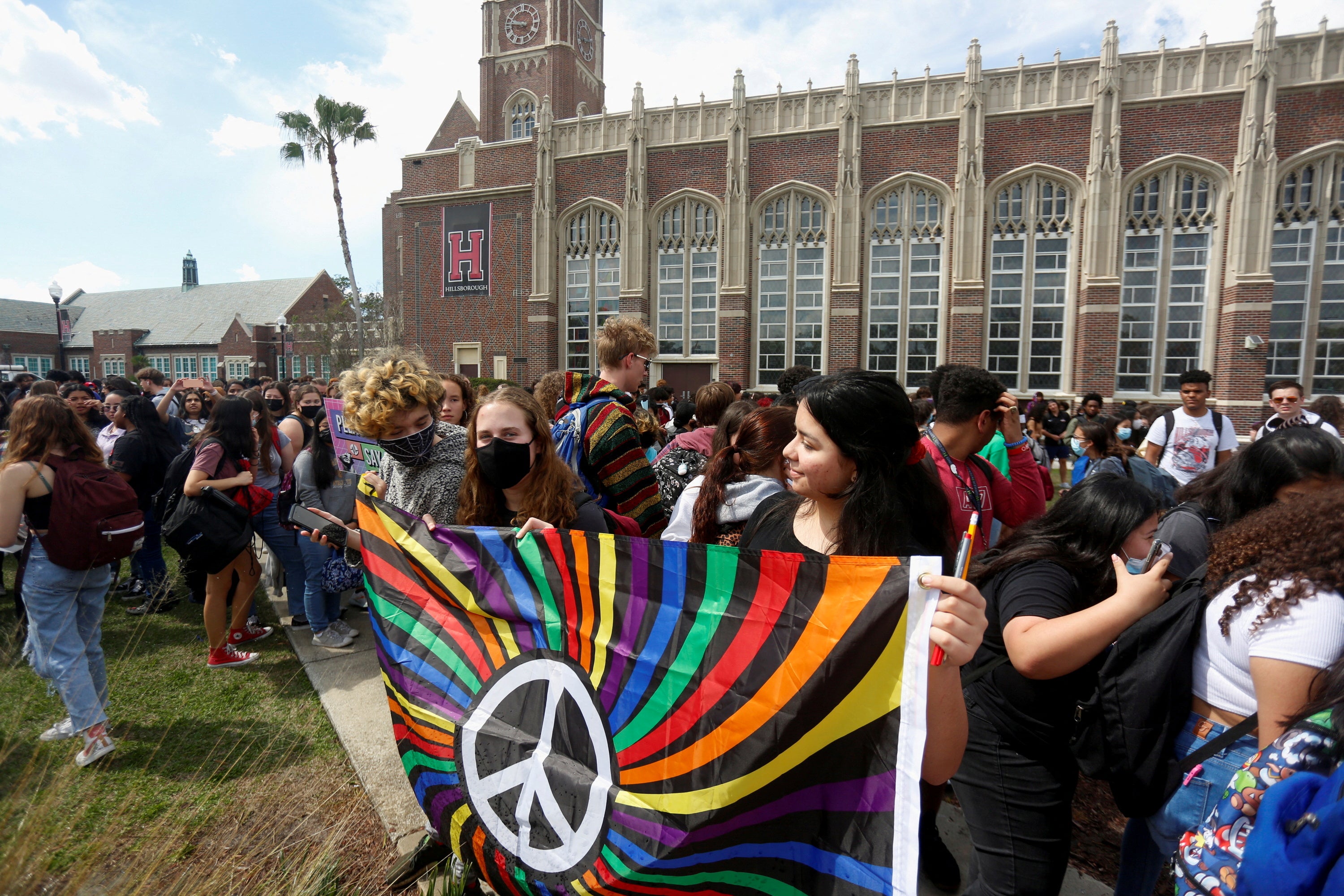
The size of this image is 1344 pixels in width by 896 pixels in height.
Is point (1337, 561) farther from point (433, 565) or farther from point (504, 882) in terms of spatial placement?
point (433, 565)

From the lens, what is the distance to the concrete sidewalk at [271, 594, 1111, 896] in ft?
8.87

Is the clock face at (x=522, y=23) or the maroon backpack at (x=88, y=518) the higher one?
the clock face at (x=522, y=23)

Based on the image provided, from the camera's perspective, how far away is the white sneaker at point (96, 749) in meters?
3.08

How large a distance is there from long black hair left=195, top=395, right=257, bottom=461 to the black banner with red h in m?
22.4

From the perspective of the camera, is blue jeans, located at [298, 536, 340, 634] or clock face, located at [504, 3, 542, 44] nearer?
blue jeans, located at [298, 536, 340, 634]

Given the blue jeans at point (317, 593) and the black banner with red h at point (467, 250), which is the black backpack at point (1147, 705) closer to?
the blue jeans at point (317, 593)

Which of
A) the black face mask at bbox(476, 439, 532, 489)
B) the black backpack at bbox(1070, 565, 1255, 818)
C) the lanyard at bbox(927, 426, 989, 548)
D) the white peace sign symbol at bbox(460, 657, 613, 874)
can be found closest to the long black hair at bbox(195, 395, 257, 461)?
the black face mask at bbox(476, 439, 532, 489)

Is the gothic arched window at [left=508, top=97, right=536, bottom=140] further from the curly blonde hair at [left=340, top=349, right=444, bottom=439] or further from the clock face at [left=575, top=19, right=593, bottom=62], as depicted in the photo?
the curly blonde hair at [left=340, top=349, right=444, bottom=439]

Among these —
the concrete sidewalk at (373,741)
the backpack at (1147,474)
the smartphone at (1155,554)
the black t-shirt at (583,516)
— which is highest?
the smartphone at (1155,554)

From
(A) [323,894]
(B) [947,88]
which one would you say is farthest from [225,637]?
(B) [947,88]

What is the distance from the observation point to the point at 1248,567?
5.39ft

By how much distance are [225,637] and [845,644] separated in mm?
4724

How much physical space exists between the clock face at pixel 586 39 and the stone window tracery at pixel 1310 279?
28192mm

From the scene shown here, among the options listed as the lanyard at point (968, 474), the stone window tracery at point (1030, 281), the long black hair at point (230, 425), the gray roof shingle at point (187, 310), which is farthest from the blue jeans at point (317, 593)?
the gray roof shingle at point (187, 310)
